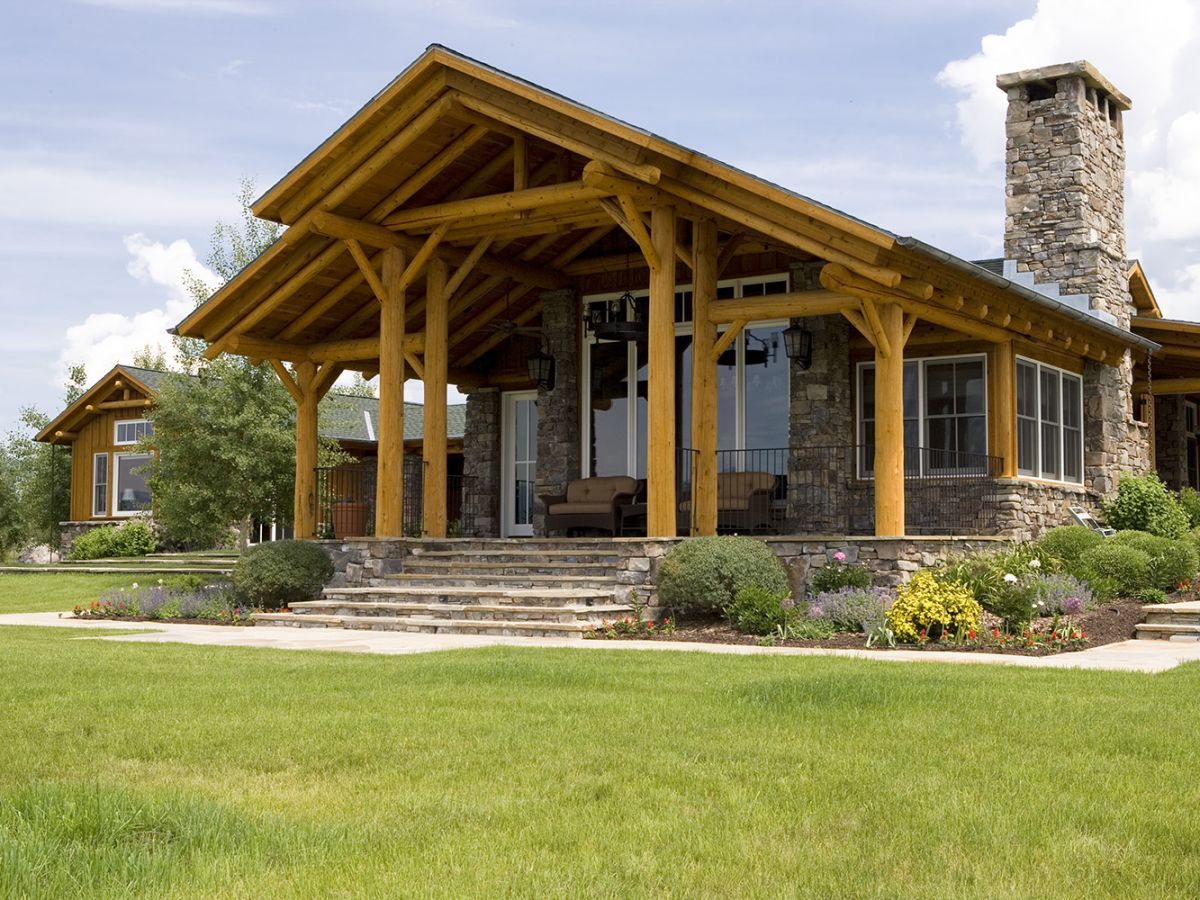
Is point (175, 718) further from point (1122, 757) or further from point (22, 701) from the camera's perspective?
point (1122, 757)

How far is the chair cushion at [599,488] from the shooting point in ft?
53.4

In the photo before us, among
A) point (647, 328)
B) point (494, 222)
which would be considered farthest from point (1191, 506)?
point (494, 222)

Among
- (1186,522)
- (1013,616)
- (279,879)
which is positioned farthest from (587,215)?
(279,879)

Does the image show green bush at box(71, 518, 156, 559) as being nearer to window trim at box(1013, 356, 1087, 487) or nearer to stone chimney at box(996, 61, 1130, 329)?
stone chimney at box(996, 61, 1130, 329)

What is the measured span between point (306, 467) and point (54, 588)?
7.02 meters

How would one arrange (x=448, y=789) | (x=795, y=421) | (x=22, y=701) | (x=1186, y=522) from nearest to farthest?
(x=448, y=789)
(x=22, y=701)
(x=795, y=421)
(x=1186, y=522)

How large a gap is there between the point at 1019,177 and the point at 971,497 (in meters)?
5.78

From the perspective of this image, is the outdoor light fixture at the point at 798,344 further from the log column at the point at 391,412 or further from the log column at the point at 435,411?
the log column at the point at 391,412

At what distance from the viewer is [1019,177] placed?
18906 mm

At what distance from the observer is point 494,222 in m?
15.3

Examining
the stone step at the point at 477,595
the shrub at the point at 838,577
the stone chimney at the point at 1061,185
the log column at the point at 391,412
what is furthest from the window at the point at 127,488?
the shrub at the point at 838,577

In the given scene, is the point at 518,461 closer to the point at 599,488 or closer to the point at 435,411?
the point at 599,488

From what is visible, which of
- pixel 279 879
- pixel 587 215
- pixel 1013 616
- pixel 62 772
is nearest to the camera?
pixel 279 879

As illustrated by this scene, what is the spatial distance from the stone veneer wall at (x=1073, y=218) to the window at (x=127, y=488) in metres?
23.2
